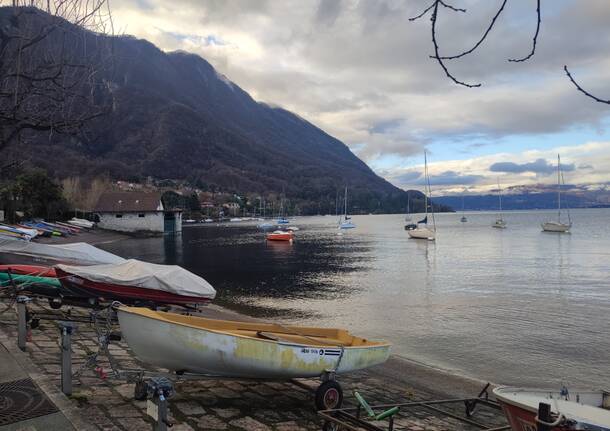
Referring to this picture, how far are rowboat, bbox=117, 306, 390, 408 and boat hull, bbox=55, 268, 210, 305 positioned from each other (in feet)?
24.2

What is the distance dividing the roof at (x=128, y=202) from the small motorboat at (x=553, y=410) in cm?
9248

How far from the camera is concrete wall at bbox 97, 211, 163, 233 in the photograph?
302 feet

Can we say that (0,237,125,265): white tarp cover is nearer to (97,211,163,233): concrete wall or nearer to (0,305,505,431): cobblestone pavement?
(0,305,505,431): cobblestone pavement

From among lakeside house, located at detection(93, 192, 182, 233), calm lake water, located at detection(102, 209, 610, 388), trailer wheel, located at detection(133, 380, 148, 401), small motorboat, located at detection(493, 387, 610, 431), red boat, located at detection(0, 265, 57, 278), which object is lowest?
calm lake water, located at detection(102, 209, 610, 388)

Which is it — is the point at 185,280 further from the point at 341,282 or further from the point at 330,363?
the point at 341,282

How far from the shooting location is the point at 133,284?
1512cm

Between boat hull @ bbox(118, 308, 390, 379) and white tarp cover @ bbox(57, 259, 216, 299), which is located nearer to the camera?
boat hull @ bbox(118, 308, 390, 379)

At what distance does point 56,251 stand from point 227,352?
1566 cm

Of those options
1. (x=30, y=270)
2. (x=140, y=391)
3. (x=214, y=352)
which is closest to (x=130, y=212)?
(x=30, y=270)

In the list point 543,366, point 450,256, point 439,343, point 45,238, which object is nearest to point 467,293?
point 439,343

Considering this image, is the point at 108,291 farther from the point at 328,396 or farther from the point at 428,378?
the point at 428,378

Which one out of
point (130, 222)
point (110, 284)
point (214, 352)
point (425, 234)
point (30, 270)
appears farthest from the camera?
point (130, 222)

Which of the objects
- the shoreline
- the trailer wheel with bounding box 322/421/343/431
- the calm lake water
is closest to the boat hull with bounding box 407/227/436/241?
the calm lake water

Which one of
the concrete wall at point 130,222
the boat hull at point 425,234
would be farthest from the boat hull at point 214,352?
the concrete wall at point 130,222
